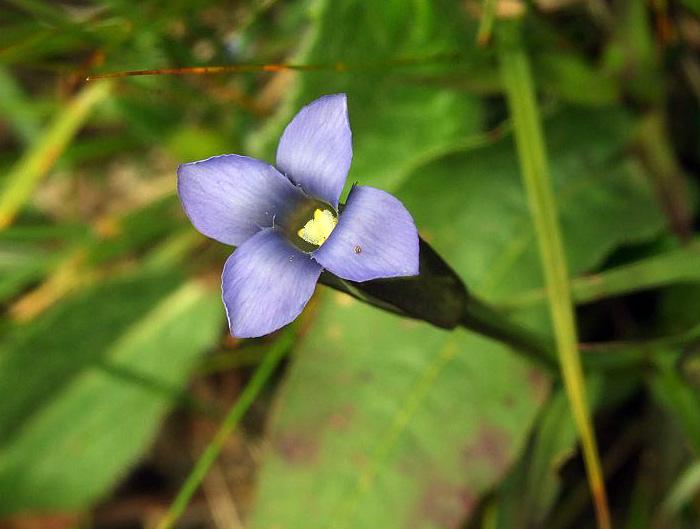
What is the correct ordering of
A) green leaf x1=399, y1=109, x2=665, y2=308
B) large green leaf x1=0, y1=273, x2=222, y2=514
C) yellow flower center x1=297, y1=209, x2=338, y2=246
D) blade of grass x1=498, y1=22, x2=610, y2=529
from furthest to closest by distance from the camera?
1. large green leaf x1=0, y1=273, x2=222, y2=514
2. green leaf x1=399, y1=109, x2=665, y2=308
3. blade of grass x1=498, y1=22, x2=610, y2=529
4. yellow flower center x1=297, y1=209, x2=338, y2=246

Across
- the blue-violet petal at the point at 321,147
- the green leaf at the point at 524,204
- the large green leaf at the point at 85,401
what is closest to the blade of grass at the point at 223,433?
the green leaf at the point at 524,204

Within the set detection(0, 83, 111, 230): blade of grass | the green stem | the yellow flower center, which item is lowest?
the green stem

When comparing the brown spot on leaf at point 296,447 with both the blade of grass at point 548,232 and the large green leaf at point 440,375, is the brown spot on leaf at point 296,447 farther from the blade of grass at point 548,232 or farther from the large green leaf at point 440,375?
the blade of grass at point 548,232

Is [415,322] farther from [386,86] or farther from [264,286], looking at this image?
[264,286]

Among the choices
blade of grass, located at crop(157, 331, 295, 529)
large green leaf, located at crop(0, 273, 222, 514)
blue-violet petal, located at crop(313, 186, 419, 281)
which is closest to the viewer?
blue-violet petal, located at crop(313, 186, 419, 281)

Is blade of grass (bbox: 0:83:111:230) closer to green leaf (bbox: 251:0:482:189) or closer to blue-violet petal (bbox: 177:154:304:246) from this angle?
green leaf (bbox: 251:0:482:189)

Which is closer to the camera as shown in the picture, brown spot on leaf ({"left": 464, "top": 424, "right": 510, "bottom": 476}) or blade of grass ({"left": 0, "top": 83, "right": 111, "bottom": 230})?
brown spot on leaf ({"left": 464, "top": 424, "right": 510, "bottom": 476})

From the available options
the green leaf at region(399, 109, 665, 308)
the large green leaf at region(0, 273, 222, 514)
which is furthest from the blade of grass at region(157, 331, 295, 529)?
the large green leaf at region(0, 273, 222, 514)
